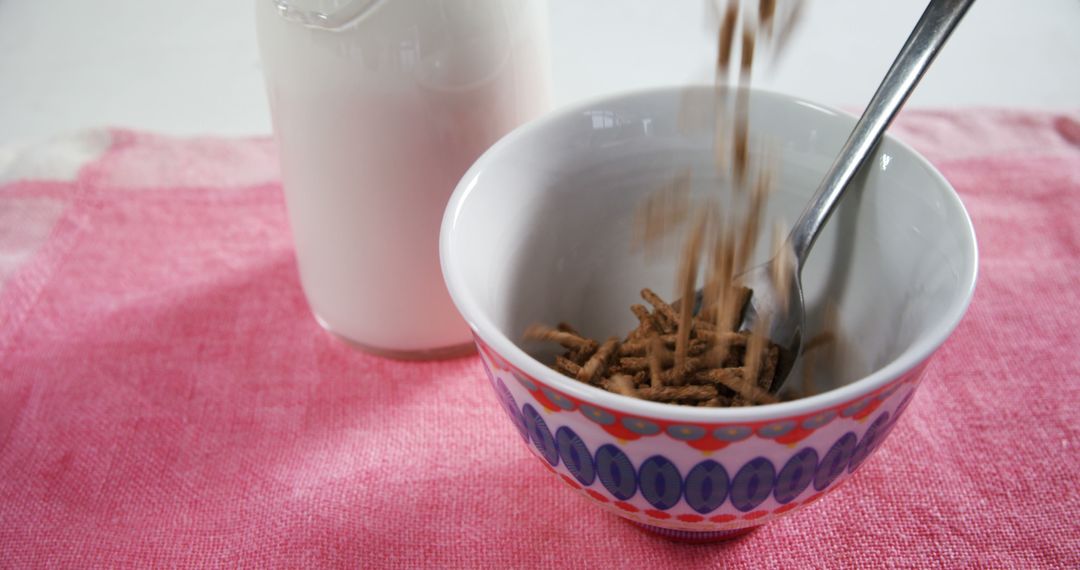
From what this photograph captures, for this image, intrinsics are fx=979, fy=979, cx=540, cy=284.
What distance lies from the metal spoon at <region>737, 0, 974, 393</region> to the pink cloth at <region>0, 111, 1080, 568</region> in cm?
10

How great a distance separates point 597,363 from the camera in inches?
20.3

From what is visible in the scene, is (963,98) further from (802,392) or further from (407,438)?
(407,438)

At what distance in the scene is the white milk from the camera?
53 centimetres

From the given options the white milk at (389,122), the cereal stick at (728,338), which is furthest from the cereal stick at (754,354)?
the white milk at (389,122)

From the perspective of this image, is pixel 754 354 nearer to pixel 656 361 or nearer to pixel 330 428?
pixel 656 361

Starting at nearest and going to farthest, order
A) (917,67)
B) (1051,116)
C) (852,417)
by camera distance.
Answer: (852,417) < (917,67) < (1051,116)

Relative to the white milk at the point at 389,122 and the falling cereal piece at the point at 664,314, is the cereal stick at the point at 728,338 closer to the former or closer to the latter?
the falling cereal piece at the point at 664,314

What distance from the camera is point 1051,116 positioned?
33.2 inches

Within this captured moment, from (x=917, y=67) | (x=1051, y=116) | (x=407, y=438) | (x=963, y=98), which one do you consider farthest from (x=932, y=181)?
(x=963, y=98)

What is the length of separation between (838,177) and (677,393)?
0.15 meters

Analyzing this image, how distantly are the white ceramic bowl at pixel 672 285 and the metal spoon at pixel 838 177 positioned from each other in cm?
2

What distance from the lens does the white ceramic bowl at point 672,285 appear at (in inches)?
15.9

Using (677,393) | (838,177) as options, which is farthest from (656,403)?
(838,177)

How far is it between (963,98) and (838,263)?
0.52m
